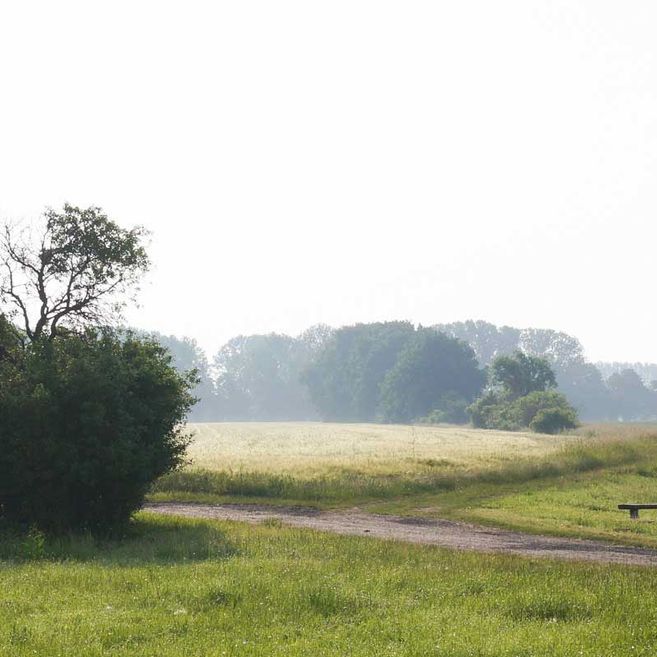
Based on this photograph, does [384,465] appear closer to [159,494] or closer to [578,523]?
[159,494]

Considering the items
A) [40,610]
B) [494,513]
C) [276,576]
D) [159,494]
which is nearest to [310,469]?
[159,494]

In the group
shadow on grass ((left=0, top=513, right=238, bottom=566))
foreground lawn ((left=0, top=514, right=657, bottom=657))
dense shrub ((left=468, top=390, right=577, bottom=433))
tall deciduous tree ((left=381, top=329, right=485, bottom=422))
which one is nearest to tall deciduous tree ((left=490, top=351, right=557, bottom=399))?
dense shrub ((left=468, top=390, right=577, bottom=433))

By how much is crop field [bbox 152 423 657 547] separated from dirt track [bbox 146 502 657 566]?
1697 mm

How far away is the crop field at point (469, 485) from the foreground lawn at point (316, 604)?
1046 cm

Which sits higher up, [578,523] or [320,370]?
[320,370]

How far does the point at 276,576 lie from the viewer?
1500 centimetres

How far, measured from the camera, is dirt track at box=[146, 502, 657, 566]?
20.7 meters

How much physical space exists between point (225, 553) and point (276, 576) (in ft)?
11.8

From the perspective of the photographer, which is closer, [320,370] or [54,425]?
[54,425]

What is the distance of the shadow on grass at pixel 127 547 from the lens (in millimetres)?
18094

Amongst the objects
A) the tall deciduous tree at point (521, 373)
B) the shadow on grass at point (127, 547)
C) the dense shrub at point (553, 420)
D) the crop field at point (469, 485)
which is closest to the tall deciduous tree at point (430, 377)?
the tall deciduous tree at point (521, 373)

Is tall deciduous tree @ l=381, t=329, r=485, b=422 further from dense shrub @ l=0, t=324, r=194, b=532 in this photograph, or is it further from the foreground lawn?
the foreground lawn

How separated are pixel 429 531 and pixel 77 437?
11492 mm

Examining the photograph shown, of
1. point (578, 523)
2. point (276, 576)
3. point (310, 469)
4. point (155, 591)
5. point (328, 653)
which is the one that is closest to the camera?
point (328, 653)
